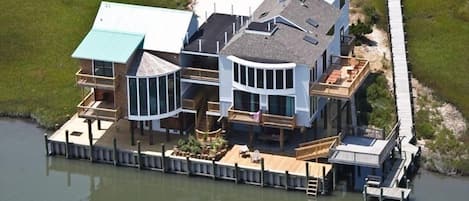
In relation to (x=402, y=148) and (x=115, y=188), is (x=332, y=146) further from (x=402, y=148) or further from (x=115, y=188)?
(x=115, y=188)

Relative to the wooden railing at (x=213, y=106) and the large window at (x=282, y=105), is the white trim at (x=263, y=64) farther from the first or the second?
the wooden railing at (x=213, y=106)

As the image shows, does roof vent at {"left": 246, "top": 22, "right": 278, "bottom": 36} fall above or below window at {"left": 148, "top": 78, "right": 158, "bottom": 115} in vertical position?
above

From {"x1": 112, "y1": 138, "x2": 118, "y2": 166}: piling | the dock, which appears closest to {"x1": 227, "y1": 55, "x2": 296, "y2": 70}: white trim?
the dock

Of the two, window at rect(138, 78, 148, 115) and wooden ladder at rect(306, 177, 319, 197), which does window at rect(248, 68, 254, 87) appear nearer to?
window at rect(138, 78, 148, 115)

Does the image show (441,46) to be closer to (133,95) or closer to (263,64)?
(263,64)

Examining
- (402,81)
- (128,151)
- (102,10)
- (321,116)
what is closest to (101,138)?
(128,151)

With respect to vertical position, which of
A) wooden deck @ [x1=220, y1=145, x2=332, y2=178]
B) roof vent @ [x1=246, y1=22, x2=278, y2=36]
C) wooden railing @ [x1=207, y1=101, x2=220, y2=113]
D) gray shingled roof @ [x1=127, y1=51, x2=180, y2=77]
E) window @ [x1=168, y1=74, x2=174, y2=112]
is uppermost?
roof vent @ [x1=246, y1=22, x2=278, y2=36]
